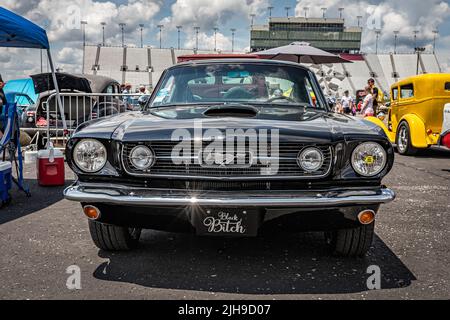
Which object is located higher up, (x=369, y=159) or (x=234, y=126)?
(x=234, y=126)

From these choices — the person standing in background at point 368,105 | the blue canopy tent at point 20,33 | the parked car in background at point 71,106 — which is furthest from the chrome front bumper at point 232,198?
the person standing in background at point 368,105

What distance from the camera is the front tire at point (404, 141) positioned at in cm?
968

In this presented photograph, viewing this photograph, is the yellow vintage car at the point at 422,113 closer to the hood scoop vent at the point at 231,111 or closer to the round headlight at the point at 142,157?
the hood scoop vent at the point at 231,111

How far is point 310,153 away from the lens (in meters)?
2.76

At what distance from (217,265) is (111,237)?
804mm

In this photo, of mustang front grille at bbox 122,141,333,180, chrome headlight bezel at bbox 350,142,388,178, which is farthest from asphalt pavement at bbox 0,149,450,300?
chrome headlight bezel at bbox 350,142,388,178

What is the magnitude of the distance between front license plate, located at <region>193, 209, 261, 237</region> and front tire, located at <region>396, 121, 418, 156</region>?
7.97 m

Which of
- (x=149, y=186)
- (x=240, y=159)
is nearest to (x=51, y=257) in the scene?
(x=149, y=186)

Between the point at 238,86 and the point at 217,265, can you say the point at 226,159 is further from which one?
the point at 238,86

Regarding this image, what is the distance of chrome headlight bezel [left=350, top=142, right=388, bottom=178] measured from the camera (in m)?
2.78

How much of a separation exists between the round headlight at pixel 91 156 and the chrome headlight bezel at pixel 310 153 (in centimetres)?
123

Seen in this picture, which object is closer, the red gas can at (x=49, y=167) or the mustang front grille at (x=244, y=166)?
the mustang front grille at (x=244, y=166)

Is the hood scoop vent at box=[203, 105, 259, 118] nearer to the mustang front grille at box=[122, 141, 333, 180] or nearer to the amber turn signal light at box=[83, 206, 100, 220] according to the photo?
the mustang front grille at box=[122, 141, 333, 180]

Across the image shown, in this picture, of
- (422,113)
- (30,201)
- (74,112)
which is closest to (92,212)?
(30,201)
